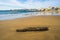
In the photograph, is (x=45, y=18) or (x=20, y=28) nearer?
(x=20, y=28)

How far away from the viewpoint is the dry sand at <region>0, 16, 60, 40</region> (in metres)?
1.90

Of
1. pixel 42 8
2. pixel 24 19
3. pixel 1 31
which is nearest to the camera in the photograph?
pixel 1 31

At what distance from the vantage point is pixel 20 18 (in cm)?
241

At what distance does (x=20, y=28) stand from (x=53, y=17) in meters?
0.65

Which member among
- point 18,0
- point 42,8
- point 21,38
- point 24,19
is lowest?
point 21,38

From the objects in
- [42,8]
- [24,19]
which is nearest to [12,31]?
[24,19]

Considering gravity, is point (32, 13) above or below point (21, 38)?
above

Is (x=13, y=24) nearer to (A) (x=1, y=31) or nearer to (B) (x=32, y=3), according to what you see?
(A) (x=1, y=31)

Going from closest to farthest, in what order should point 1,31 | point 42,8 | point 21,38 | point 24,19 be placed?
point 21,38
point 1,31
point 42,8
point 24,19

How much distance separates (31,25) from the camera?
7.03ft

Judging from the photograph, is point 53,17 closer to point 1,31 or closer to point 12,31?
point 12,31

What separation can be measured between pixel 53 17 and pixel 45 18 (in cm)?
14

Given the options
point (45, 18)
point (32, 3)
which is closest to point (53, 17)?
point (45, 18)

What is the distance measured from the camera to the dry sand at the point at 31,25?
1.90 m
